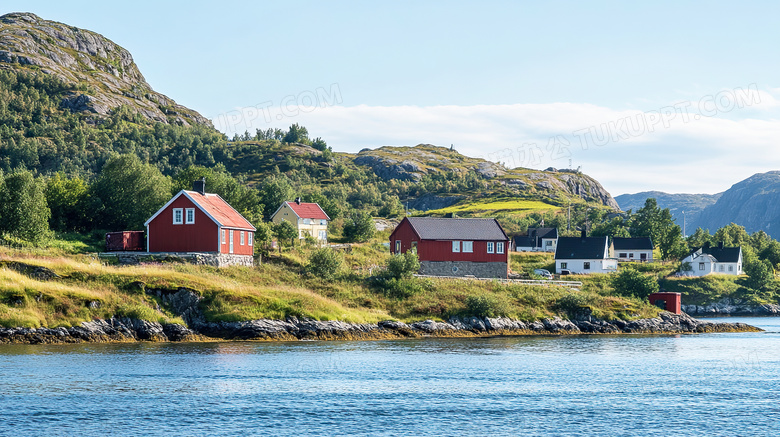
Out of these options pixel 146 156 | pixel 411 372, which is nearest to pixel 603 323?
pixel 411 372

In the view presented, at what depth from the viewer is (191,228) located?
64.9 meters

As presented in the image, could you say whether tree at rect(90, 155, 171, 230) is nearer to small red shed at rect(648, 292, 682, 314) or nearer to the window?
the window

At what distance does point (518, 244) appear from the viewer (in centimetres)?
14112

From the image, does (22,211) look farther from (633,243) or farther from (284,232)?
(633,243)

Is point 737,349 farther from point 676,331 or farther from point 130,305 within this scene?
point 130,305

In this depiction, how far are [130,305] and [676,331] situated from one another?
49.0m

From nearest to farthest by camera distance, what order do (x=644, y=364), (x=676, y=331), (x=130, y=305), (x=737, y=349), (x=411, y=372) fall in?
(x=411, y=372)
(x=644, y=364)
(x=130, y=305)
(x=737, y=349)
(x=676, y=331)

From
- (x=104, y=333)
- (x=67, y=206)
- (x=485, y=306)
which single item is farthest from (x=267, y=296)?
(x=67, y=206)

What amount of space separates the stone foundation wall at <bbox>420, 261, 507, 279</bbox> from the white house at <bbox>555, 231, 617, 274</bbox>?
2787 cm

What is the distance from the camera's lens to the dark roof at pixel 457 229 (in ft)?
271

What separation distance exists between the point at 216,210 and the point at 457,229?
94.7 feet

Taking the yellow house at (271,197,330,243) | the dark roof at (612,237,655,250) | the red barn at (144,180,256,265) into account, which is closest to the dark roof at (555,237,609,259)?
the dark roof at (612,237,655,250)

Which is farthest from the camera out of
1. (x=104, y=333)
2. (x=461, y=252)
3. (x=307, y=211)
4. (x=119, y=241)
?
→ (x=307, y=211)

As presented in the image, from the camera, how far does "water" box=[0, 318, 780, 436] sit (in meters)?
27.5
